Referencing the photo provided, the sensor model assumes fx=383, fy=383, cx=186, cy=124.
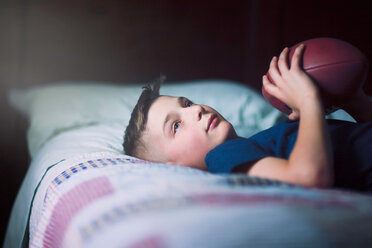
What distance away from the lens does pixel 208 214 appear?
15.8 inches

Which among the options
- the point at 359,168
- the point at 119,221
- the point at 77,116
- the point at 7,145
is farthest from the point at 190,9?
the point at 119,221

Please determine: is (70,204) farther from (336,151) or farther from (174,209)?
(336,151)

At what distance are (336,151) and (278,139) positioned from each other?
0.11 metres

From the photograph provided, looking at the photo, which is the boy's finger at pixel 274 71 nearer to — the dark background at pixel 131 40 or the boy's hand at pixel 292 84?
the boy's hand at pixel 292 84

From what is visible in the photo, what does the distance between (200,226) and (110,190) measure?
209 millimetres

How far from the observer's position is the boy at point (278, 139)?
56 cm

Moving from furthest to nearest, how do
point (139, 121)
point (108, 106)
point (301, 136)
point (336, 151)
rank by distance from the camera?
point (108, 106) → point (139, 121) → point (336, 151) → point (301, 136)

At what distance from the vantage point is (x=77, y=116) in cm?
131

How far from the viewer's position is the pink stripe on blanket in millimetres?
576

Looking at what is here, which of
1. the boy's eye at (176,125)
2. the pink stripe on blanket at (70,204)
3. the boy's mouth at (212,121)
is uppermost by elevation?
the boy's mouth at (212,121)

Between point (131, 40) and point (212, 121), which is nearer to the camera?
point (212, 121)

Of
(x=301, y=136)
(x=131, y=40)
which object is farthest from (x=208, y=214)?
(x=131, y=40)

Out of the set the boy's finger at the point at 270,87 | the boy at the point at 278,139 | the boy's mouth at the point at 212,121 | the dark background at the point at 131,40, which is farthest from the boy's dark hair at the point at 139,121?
the dark background at the point at 131,40

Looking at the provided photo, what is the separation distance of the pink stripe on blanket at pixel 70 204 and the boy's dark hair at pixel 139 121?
0.21 metres
